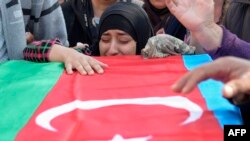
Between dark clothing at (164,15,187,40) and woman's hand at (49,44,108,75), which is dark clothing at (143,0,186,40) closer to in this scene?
dark clothing at (164,15,187,40)

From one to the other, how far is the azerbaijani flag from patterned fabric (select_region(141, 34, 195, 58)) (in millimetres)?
146

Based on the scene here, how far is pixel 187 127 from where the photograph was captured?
3.56 ft

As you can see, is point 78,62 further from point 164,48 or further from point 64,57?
point 164,48

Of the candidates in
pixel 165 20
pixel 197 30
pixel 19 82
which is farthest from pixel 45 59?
pixel 165 20

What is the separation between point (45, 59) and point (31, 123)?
63 centimetres

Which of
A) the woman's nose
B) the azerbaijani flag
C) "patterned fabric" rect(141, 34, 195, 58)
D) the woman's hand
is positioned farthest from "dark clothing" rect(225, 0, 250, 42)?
the woman's hand

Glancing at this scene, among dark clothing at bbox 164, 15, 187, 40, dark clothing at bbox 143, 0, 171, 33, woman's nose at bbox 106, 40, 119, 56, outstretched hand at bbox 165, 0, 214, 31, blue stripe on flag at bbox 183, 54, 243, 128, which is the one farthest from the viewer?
dark clothing at bbox 143, 0, 171, 33

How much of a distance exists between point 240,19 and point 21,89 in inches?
41.8

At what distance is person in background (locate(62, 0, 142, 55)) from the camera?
273 cm

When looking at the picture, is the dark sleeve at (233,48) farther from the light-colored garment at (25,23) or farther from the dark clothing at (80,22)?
the dark clothing at (80,22)

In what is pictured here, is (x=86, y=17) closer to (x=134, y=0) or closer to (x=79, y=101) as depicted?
(x=134, y=0)

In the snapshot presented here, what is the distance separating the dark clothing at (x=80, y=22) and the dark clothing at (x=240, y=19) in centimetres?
92

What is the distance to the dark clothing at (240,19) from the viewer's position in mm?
1952

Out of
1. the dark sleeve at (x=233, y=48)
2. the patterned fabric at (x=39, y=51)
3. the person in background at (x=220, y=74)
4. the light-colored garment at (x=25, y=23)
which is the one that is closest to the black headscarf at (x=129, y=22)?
the light-colored garment at (x=25, y=23)
